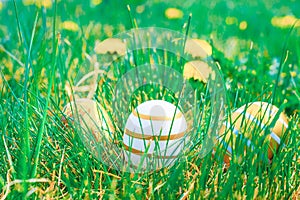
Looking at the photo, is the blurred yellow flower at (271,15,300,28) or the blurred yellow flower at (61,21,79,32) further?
the blurred yellow flower at (271,15,300,28)

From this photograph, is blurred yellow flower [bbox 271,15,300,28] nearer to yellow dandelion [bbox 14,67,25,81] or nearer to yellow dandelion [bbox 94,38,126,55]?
yellow dandelion [bbox 94,38,126,55]

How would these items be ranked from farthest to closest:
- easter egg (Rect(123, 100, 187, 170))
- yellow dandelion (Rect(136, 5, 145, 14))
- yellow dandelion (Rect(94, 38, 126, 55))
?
yellow dandelion (Rect(136, 5, 145, 14)) → yellow dandelion (Rect(94, 38, 126, 55)) → easter egg (Rect(123, 100, 187, 170))

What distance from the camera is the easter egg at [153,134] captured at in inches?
56.2

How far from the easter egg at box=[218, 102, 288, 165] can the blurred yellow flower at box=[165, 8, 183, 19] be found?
1699 mm

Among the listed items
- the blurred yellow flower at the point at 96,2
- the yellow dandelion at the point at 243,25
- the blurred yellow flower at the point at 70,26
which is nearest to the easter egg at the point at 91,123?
the blurred yellow flower at the point at 70,26

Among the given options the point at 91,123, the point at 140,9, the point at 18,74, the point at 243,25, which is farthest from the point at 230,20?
the point at 91,123

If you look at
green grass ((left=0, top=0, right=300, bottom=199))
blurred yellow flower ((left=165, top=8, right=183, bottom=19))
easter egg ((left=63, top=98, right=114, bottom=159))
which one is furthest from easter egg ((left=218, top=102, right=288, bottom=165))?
blurred yellow flower ((left=165, top=8, right=183, bottom=19))

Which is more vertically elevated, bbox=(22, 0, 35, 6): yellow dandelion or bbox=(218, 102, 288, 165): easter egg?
bbox=(22, 0, 35, 6): yellow dandelion

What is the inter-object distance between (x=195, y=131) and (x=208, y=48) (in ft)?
2.53

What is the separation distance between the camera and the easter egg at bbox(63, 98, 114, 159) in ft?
4.88

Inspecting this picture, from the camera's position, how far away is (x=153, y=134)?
4.64 ft

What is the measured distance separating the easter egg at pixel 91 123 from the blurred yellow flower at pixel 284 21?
5.60 feet

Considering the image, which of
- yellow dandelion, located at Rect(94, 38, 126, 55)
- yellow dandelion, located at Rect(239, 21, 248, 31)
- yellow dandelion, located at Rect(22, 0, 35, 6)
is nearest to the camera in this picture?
yellow dandelion, located at Rect(94, 38, 126, 55)

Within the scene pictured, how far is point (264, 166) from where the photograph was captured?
4.72 ft
